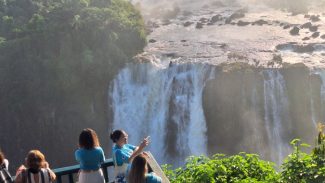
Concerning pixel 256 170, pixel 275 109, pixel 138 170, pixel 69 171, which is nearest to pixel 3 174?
pixel 69 171

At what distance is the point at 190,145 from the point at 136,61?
620cm

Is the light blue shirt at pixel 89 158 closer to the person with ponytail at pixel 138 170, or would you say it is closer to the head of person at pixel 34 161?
the head of person at pixel 34 161

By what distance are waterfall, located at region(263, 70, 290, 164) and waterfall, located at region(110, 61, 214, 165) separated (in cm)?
310

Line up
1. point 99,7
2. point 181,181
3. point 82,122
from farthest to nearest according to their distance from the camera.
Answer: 1. point 99,7
2. point 82,122
3. point 181,181

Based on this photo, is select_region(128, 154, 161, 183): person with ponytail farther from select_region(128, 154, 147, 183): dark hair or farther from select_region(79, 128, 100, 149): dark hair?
select_region(79, 128, 100, 149): dark hair

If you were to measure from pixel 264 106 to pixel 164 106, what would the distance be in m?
5.45

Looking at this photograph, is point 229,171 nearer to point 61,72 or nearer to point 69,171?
point 69,171

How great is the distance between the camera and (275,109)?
1097 inches

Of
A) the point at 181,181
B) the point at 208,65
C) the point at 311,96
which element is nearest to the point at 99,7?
the point at 208,65

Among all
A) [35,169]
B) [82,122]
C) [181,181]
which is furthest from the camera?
[82,122]

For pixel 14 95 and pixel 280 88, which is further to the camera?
pixel 14 95

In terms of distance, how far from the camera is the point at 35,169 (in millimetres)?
7555

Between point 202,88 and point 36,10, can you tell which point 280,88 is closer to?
point 202,88

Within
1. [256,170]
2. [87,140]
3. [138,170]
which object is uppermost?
[87,140]
